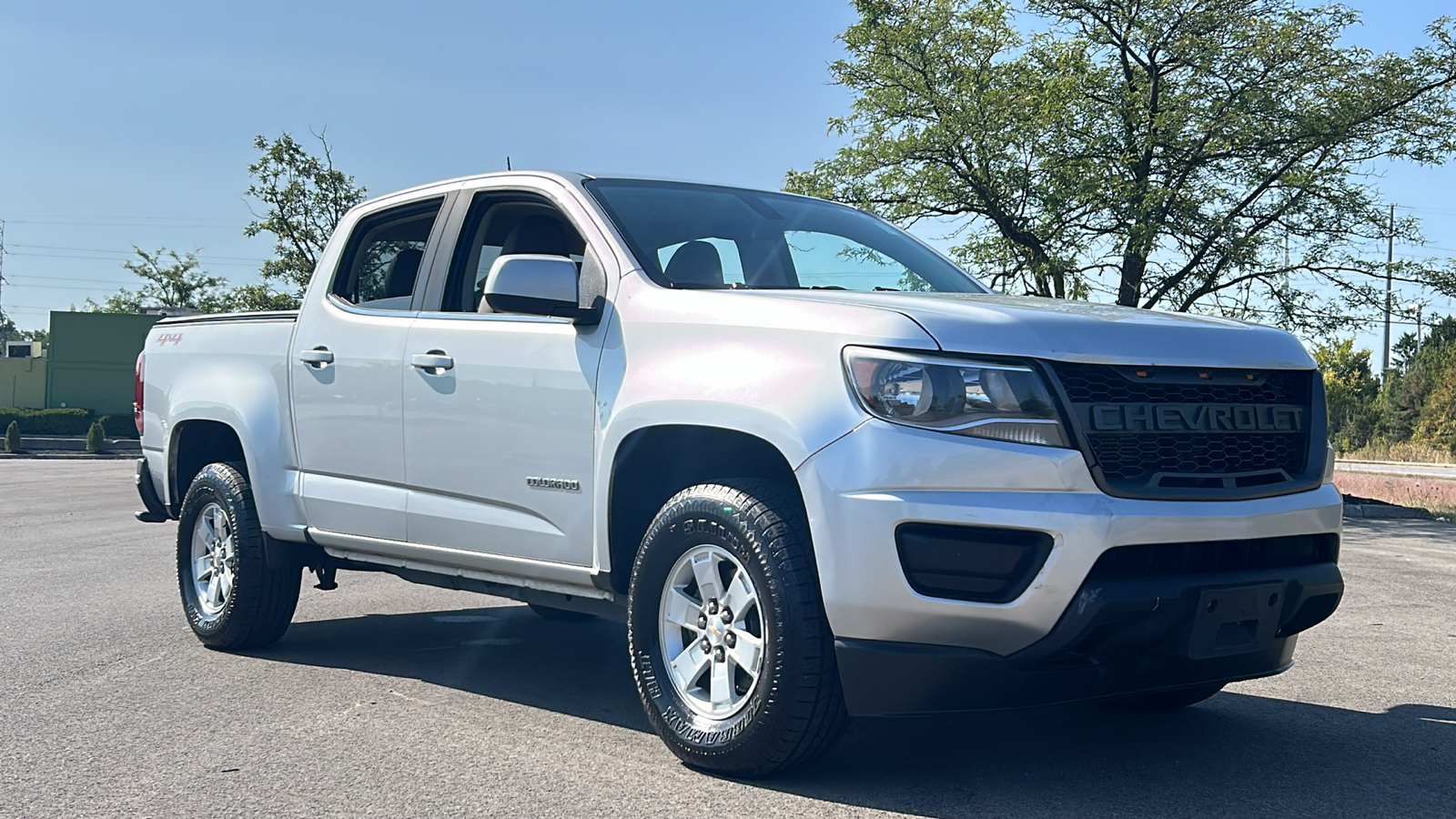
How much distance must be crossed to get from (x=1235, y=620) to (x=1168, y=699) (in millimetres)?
1331

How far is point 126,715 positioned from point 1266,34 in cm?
1753

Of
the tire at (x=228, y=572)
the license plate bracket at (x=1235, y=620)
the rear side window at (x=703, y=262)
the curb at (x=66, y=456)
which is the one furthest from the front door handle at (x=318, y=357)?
the curb at (x=66, y=456)

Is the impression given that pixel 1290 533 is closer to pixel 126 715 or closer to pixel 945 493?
pixel 945 493

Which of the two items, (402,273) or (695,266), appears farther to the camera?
(402,273)

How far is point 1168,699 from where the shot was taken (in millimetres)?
4957

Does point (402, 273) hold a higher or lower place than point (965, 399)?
higher

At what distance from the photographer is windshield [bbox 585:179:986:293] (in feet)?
15.7

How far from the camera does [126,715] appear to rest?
491 centimetres

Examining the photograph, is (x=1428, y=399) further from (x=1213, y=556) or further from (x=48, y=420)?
(x=1213, y=556)

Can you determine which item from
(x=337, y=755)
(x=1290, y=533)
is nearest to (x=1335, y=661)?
(x=1290, y=533)

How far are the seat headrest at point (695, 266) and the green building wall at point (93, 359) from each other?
176ft

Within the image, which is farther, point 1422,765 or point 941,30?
point 941,30

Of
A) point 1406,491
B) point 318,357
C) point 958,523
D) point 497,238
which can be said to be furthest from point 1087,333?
point 1406,491

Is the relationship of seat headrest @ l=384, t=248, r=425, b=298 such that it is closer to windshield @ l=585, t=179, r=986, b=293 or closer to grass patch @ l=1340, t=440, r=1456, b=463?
windshield @ l=585, t=179, r=986, b=293
